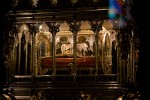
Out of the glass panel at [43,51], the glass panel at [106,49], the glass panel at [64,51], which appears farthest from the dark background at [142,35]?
the glass panel at [43,51]

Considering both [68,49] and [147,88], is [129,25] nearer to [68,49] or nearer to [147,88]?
[147,88]

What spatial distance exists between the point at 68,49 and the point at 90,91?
10.1 feet

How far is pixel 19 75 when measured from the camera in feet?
36.7

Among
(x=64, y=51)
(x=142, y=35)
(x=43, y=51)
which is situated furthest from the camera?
(x=64, y=51)

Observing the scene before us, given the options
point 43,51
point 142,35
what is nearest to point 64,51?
point 43,51

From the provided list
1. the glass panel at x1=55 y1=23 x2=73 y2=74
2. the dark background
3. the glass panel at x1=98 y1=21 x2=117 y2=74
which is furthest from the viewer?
the glass panel at x1=98 y1=21 x2=117 y2=74

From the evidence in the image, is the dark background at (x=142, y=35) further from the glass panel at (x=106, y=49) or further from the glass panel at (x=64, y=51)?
the glass panel at (x=64, y=51)

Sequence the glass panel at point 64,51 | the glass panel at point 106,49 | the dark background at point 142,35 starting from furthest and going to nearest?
the glass panel at point 106,49 < the glass panel at point 64,51 < the dark background at point 142,35

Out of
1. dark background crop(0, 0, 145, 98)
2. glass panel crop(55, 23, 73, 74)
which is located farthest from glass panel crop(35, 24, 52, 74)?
dark background crop(0, 0, 145, 98)

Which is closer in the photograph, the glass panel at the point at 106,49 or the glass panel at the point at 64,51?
the glass panel at the point at 64,51

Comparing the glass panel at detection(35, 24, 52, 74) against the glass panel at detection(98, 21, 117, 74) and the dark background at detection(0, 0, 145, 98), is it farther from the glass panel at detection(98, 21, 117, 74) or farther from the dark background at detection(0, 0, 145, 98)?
the dark background at detection(0, 0, 145, 98)

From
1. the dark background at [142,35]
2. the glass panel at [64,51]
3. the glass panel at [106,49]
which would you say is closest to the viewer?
the dark background at [142,35]

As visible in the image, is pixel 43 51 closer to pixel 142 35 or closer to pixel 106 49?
pixel 106 49

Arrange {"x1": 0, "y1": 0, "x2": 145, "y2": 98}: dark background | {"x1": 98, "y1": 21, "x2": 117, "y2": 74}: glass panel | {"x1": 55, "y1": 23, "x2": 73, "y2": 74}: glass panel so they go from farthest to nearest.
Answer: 1. {"x1": 98, "y1": 21, "x2": 117, "y2": 74}: glass panel
2. {"x1": 55, "y1": 23, "x2": 73, "y2": 74}: glass panel
3. {"x1": 0, "y1": 0, "x2": 145, "y2": 98}: dark background
